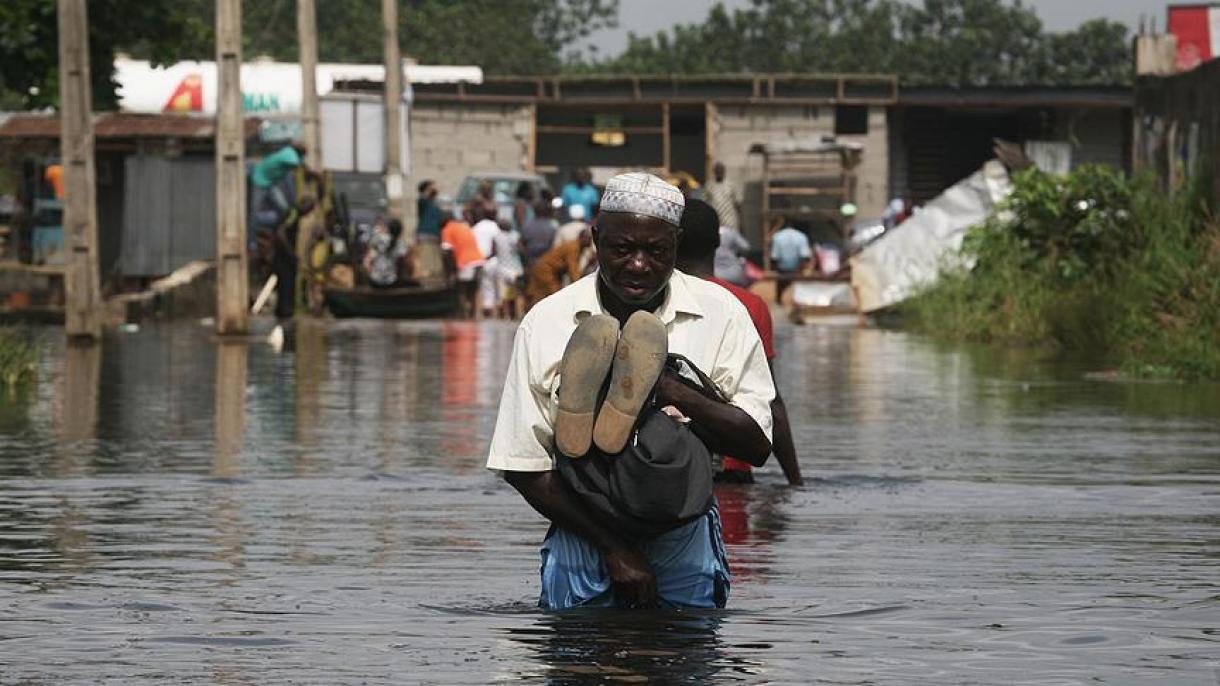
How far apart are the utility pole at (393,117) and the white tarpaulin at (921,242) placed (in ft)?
31.3

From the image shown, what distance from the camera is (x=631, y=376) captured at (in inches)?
263

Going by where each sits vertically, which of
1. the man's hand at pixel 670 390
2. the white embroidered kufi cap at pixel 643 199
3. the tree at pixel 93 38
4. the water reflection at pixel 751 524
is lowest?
the water reflection at pixel 751 524

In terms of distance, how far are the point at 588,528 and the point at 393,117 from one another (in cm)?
4068

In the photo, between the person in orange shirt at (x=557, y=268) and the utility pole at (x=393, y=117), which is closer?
the person in orange shirt at (x=557, y=268)

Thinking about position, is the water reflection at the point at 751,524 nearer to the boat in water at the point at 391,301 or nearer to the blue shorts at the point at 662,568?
the blue shorts at the point at 662,568

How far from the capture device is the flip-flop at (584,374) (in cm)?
669

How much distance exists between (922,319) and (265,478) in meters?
21.8

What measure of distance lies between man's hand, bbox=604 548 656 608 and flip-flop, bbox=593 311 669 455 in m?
0.41

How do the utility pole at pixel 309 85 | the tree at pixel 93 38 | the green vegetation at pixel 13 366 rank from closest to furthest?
the green vegetation at pixel 13 366
the tree at pixel 93 38
the utility pole at pixel 309 85

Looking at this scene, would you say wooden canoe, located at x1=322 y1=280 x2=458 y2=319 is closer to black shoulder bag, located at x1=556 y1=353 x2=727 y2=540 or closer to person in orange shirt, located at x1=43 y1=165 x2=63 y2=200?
person in orange shirt, located at x1=43 y1=165 x2=63 y2=200

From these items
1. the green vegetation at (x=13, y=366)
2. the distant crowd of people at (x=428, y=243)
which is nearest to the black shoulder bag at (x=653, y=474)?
the green vegetation at (x=13, y=366)

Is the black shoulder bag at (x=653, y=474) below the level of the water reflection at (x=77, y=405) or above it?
above

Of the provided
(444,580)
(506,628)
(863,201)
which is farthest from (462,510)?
(863,201)

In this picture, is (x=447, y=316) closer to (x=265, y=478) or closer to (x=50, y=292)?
(x=50, y=292)
